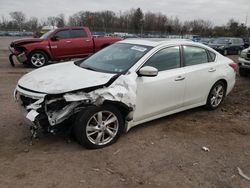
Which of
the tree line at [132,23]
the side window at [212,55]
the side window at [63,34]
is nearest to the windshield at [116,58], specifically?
the side window at [212,55]

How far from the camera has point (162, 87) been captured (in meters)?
4.89

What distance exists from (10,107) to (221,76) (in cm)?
450

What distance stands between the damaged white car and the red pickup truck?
7633 millimetres

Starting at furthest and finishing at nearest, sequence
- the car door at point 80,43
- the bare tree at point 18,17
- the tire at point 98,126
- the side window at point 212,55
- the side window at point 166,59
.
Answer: the bare tree at point 18,17 < the car door at point 80,43 < the side window at point 212,55 < the side window at point 166,59 < the tire at point 98,126

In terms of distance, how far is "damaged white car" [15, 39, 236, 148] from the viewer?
4.02m

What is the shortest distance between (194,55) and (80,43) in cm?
835

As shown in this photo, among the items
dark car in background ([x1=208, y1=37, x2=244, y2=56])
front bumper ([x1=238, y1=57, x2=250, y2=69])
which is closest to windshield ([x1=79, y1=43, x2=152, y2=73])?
front bumper ([x1=238, y1=57, x2=250, y2=69])

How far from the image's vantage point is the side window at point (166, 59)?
4934 mm

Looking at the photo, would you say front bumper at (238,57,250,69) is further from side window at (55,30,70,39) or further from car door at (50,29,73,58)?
side window at (55,30,70,39)

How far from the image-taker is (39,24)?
90312 mm

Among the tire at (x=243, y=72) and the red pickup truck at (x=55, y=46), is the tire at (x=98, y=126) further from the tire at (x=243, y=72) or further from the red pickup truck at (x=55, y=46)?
the red pickup truck at (x=55, y=46)

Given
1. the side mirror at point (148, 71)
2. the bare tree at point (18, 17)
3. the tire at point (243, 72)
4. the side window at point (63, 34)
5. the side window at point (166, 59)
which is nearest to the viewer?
the side mirror at point (148, 71)

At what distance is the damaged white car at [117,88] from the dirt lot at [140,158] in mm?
297

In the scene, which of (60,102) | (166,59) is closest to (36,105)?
(60,102)
